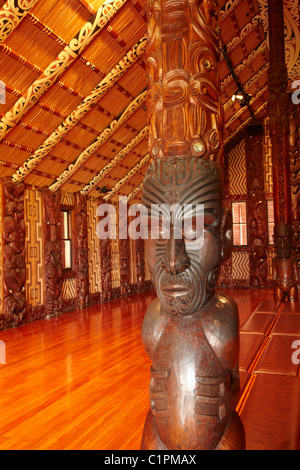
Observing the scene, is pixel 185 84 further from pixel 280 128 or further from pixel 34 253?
pixel 34 253

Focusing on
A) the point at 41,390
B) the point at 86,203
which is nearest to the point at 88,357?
the point at 41,390

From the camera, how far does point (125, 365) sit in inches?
156

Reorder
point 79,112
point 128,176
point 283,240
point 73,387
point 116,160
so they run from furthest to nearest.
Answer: point 128,176 → point 116,160 → point 283,240 → point 79,112 → point 73,387

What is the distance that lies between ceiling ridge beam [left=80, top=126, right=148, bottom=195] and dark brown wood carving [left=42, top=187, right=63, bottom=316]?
981 millimetres

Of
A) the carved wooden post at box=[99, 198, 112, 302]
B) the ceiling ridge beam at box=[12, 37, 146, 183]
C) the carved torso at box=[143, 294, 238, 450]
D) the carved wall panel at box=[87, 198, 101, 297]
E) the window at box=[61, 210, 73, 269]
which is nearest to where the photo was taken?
the carved torso at box=[143, 294, 238, 450]

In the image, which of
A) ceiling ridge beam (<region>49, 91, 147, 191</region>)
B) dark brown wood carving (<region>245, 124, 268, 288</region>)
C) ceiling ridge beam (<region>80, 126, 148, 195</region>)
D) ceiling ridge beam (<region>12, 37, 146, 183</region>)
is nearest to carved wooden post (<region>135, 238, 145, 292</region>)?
ceiling ridge beam (<region>80, 126, 148, 195</region>)

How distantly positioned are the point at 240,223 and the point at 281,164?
462cm

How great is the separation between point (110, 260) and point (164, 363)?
7.66m

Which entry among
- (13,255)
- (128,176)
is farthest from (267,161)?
(13,255)

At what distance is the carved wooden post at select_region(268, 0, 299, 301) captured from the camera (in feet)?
20.2

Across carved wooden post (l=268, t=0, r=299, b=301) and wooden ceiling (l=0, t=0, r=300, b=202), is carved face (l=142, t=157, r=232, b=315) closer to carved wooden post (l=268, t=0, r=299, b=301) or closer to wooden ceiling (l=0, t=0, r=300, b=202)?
wooden ceiling (l=0, t=0, r=300, b=202)

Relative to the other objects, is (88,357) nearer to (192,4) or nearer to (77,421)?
(77,421)

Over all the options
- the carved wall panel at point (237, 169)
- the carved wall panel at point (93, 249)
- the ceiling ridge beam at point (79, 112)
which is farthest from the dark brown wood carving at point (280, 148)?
the carved wall panel at point (237, 169)

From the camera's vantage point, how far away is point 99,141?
659 cm
